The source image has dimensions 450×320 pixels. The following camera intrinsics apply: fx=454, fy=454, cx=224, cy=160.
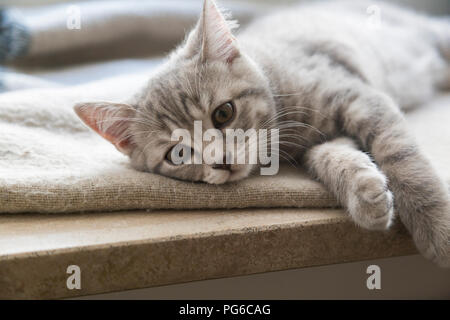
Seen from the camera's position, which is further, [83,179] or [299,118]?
[299,118]

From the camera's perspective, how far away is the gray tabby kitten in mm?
1024

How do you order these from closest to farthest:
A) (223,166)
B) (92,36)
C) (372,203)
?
(372,203)
(223,166)
(92,36)

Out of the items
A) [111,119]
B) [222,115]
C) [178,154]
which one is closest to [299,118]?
[222,115]

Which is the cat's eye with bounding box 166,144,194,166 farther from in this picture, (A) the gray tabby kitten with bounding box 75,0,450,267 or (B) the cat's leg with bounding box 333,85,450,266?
(B) the cat's leg with bounding box 333,85,450,266

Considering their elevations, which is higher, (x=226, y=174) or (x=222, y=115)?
(x=222, y=115)

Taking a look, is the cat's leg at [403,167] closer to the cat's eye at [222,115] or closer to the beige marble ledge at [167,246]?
the beige marble ledge at [167,246]

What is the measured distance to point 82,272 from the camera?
941 millimetres

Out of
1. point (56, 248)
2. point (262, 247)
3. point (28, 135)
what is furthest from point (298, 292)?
point (28, 135)

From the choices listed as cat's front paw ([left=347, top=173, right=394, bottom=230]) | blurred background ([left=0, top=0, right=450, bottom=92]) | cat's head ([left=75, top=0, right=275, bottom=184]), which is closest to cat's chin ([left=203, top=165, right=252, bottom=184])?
cat's head ([left=75, top=0, right=275, bottom=184])

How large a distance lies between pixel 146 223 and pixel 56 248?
0.20 metres

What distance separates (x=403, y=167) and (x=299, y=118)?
1.09 feet

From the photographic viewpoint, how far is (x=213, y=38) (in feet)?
3.98

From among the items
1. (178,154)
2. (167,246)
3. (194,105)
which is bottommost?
(167,246)

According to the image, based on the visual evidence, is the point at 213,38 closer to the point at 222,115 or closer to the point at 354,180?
the point at 222,115
